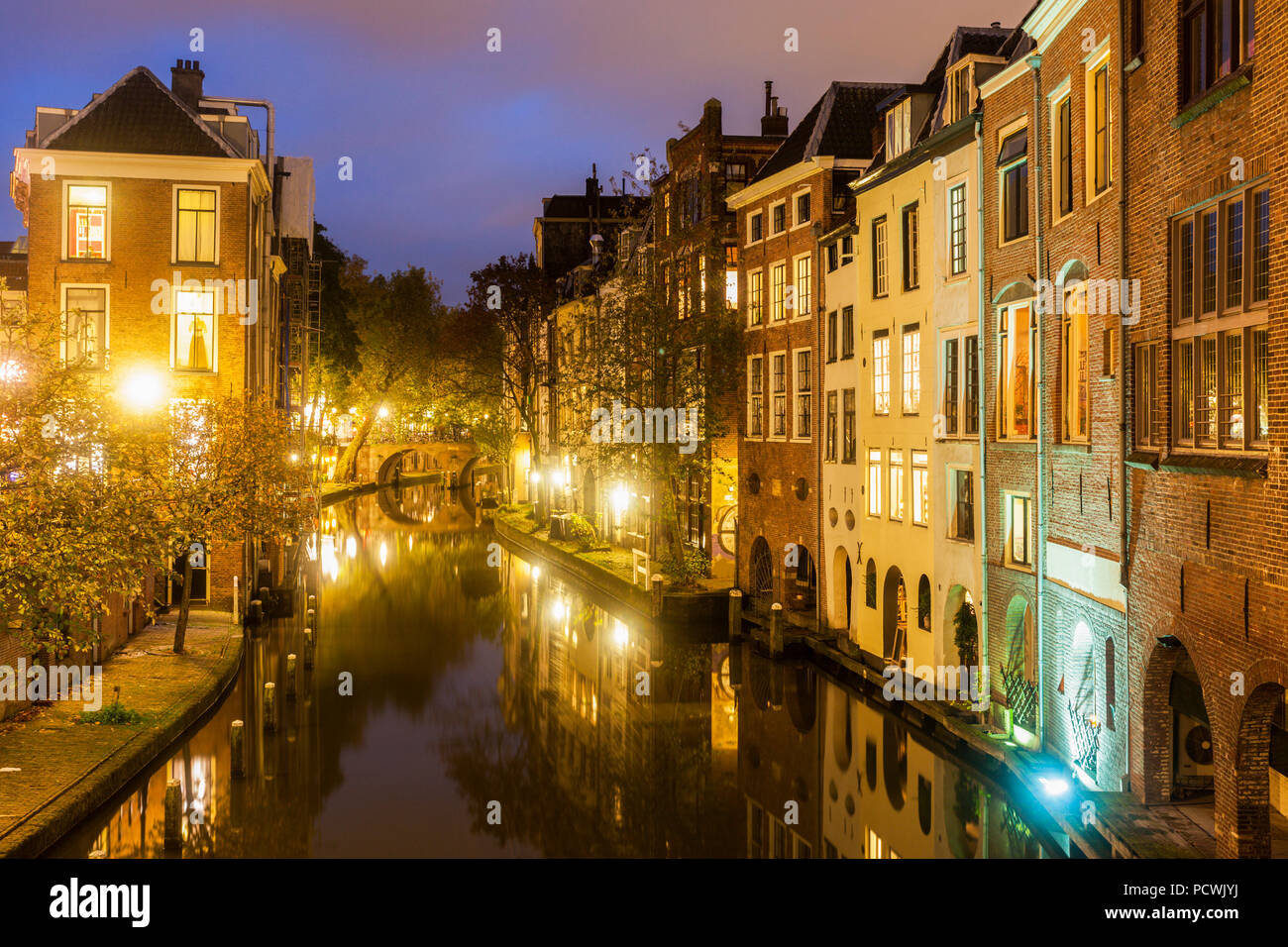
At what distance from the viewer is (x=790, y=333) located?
3612 centimetres

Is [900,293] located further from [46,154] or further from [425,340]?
[425,340]

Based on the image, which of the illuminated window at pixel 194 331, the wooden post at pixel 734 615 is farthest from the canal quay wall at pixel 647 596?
the illuminated window at pixel 194 331

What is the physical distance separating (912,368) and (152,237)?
22.0 meters

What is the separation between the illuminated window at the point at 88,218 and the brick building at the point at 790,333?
19.0 meters

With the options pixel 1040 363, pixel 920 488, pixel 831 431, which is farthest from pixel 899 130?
pixel 1040 363

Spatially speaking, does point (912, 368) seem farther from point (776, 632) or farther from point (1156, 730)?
point (1156, 730)

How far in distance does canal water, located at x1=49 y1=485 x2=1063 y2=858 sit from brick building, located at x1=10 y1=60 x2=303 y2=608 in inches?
312

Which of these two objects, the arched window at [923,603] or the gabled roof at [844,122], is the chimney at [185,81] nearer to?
the gabled roof at [844,122]

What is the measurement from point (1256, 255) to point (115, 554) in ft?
48.1

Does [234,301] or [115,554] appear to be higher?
[234,301]

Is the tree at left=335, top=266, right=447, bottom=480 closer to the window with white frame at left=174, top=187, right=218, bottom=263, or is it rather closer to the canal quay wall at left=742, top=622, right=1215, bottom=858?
the window with white frame at left=174, top=187, right=218, bottom=263

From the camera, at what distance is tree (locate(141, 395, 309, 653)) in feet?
90.4

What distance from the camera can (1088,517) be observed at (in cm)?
1766
